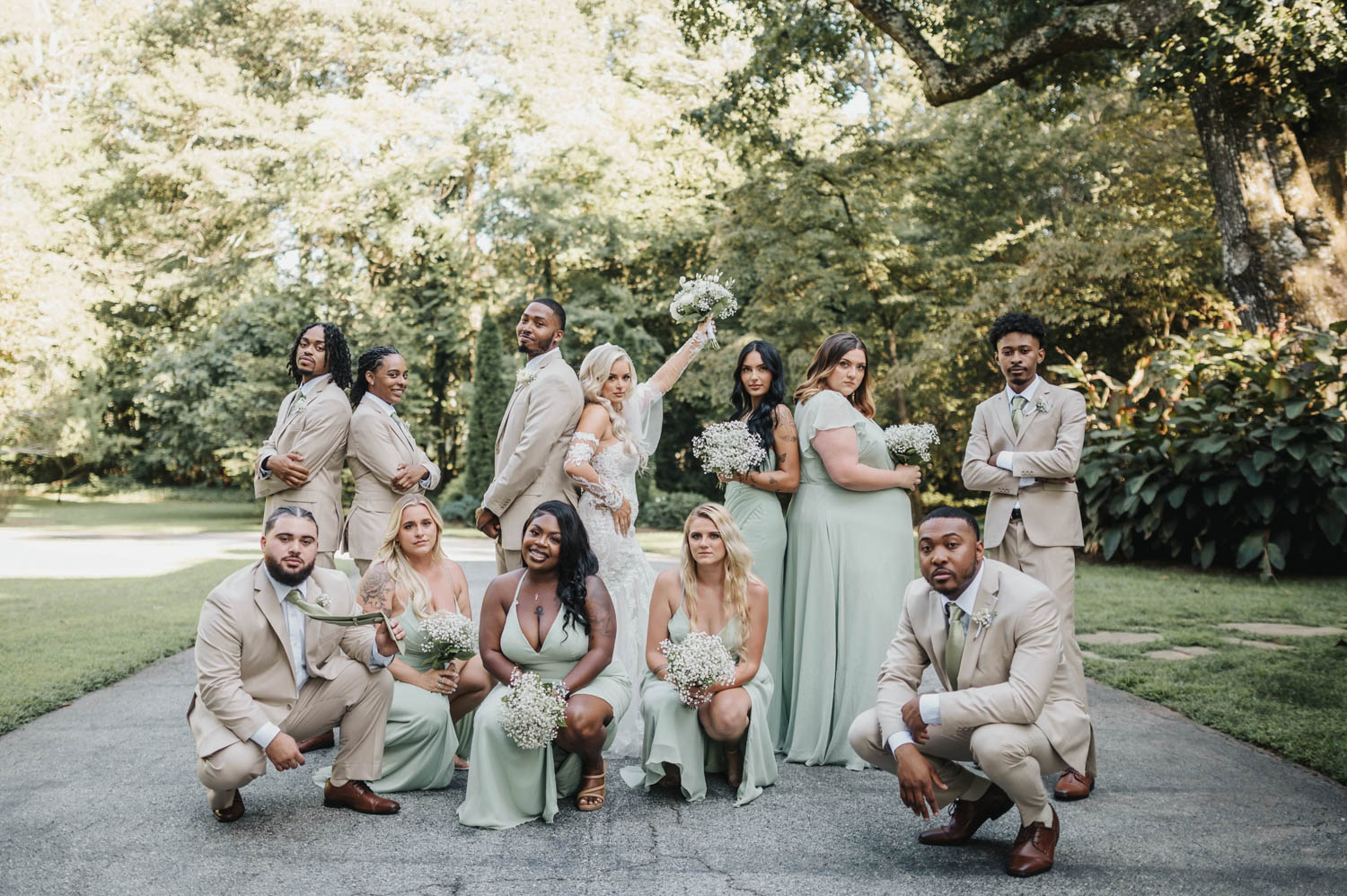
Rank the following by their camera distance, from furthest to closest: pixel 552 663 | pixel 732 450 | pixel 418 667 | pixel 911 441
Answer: pixel 911 441
pixel 732 450
pixel 418 667
pixel 552 663

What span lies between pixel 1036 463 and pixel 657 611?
6.43 ft

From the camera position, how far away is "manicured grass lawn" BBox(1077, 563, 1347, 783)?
5.80 metres

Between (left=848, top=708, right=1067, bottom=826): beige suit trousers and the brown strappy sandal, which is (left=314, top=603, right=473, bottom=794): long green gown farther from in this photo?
(left=848, top=708, right=1067, bottom=826): beige suit trousers

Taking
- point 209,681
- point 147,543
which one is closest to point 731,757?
point 209,681

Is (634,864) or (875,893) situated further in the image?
(634,864)

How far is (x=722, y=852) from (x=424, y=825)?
1.27 m

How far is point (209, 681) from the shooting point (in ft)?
13.7

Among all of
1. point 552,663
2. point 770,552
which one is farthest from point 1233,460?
point 552,663

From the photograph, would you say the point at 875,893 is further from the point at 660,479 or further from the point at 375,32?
the point at 375,32

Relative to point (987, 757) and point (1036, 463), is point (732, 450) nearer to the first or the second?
point (1036, 463)

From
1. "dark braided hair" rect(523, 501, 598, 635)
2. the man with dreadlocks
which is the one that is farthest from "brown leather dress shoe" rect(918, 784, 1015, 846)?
the man with dreadlocks

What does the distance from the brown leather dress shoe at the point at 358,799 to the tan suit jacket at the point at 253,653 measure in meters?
0.44

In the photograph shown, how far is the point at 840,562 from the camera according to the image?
5.55 m

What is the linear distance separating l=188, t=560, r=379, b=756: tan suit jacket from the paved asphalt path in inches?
18.2
